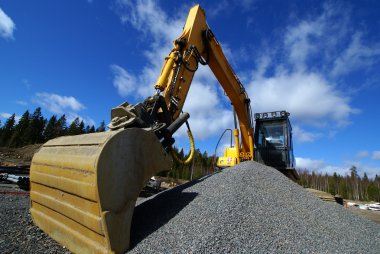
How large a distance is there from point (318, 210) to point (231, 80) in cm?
445

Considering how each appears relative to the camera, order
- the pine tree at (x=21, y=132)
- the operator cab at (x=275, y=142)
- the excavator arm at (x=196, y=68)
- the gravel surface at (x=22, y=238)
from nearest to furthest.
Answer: the gravel surface at (x=22, y=238), the excavator arm at (x=196, y=68), the operator cab at (x=275, y=142), the pine tree at (x=21, y=132)

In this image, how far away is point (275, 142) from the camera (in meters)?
8.78

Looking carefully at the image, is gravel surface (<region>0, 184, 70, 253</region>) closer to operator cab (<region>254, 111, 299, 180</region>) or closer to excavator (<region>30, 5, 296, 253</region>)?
excavator (<region>30, 5, 296, 253</region>)

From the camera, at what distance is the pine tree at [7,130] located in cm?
4537

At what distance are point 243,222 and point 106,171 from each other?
191 centimetres

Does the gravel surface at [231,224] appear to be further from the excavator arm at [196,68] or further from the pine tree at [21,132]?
the pine tree at [21,132]

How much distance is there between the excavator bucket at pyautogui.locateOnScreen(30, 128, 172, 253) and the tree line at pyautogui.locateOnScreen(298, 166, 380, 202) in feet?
170

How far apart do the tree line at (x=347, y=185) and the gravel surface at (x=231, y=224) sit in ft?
162

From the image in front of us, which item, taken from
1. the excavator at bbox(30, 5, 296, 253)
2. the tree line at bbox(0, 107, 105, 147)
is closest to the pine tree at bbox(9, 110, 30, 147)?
the tree line at bbox(0, 107, 105, 147)

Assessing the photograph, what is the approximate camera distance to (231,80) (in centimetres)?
807

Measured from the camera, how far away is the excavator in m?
2.99

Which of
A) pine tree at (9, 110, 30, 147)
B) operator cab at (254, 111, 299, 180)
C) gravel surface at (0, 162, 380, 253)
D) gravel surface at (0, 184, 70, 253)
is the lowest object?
gravel surface at (0, 184, 70, 253)

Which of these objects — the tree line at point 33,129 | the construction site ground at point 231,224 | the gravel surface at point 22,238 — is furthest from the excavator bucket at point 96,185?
the tree line at point 33,129

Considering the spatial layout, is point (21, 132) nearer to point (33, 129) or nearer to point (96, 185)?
point (33, 129)
